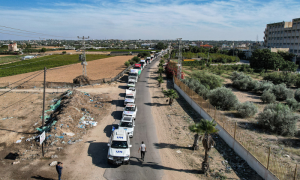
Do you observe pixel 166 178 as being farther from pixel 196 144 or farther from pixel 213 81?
pixel 213 81

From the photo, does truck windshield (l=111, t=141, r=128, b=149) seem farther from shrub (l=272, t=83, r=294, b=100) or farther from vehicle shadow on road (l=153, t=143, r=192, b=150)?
shrub (l=272, t=83, r=294, b=100)

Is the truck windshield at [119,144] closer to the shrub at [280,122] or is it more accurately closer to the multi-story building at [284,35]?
the shrub at [280,122]

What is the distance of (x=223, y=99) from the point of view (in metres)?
22.7

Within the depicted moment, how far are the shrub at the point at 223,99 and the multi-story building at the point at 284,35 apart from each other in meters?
73.3

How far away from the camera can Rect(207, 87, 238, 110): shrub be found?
22.4 metres

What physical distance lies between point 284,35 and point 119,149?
96.8 metres

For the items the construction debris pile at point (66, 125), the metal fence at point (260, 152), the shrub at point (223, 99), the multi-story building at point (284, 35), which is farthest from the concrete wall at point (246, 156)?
the multi-story building at point (284, 35)

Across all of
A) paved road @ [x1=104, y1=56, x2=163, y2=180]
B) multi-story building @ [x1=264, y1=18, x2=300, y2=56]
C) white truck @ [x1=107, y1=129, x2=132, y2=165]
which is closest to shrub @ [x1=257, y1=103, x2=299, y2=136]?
paved road @ [x1=104, y1=56, x2=163, y2=180]

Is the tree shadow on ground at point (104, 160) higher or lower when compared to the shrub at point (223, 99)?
lower

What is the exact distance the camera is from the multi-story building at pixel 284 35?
7859 centimetres

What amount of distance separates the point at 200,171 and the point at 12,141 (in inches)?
533

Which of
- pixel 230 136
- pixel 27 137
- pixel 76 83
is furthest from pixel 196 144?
pixel 76 83

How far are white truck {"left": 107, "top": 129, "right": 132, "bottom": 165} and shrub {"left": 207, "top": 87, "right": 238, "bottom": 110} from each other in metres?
13.2

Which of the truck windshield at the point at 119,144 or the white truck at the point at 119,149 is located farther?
the truck windshield at the point at 119,144
